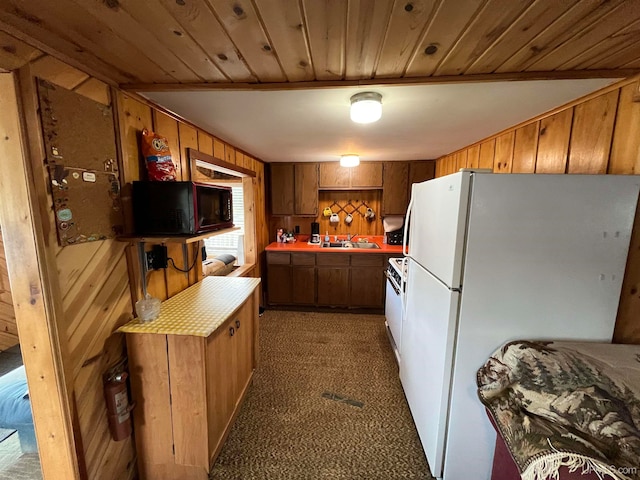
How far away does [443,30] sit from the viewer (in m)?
0.93

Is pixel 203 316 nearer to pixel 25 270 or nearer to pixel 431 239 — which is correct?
pixel 25 270

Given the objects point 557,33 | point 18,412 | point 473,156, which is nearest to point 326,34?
point 557,33

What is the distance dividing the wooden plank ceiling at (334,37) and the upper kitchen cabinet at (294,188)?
2457mm

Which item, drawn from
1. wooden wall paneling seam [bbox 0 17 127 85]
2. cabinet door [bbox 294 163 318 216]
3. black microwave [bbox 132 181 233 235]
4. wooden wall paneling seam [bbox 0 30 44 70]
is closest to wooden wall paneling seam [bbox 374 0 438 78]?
black microwave [bbox 132 181 233 235]

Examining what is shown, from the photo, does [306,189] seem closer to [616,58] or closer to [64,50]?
[64,50]

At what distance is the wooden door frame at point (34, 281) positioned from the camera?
3.19 ft

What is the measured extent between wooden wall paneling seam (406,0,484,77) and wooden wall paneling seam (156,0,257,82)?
2.48 ft

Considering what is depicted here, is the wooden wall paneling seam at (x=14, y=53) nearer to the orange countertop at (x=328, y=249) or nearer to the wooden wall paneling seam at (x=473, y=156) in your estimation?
the orange countertop at (x=328, y=249)

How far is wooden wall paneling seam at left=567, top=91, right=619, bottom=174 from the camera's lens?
1.38m

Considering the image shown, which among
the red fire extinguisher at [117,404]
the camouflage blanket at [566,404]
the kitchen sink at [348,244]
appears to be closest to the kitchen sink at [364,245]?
the kitchen sink at [348,244]

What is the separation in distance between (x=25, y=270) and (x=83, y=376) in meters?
0.55

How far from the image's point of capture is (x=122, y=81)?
1.34 m

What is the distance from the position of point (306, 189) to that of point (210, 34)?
2839 millimetres

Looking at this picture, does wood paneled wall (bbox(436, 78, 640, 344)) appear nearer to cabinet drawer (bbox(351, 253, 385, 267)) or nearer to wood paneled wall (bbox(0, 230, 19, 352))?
cabinet drawer (bbox(351, 253, 385, 267))
